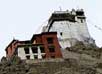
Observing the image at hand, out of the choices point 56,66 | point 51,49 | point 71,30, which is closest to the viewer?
point 56,66

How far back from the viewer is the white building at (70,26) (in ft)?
545

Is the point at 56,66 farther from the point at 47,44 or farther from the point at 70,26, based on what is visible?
the point at 70,26

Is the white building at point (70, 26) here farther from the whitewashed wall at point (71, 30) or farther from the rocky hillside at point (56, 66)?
the rocky hillside at point (56, 66)

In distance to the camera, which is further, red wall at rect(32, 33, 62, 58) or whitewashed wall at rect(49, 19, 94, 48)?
whitewashed wall at rect(49, 19, 94, 48)

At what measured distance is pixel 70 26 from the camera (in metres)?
170

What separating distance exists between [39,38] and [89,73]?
2417cm

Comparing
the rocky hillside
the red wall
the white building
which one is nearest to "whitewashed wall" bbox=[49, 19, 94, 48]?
the white building

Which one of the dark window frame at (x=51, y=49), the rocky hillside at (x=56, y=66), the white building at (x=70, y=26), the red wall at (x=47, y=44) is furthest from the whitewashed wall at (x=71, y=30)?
the rocky hillside at (x=56, y=66)

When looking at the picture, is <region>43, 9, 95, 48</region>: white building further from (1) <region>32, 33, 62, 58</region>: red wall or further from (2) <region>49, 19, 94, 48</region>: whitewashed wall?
(1) <region>32, 33, 62, 58</region>: red wall

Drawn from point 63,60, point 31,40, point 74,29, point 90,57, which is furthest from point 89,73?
point 74,29

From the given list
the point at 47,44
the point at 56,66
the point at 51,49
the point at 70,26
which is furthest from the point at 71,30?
the point at 56,66

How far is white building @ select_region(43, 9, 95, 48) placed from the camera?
6540 inches

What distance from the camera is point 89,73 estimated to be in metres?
126

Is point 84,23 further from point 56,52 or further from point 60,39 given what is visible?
point 56,52
